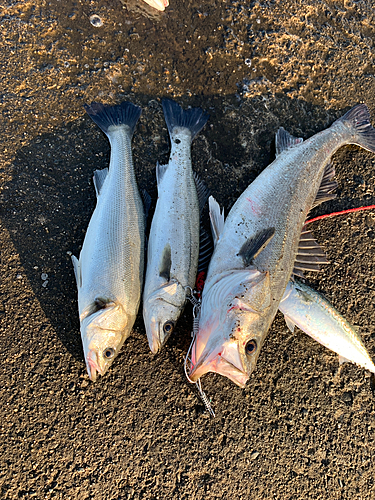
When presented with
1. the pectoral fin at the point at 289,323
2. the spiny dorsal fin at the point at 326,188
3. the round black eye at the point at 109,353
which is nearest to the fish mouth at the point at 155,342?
the round black eye at the point at 109,353

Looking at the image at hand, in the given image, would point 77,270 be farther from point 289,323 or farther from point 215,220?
point 289,323

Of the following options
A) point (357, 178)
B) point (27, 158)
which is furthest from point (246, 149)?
point (27, 158)

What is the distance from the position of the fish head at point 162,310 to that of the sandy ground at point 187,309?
1.07 ft

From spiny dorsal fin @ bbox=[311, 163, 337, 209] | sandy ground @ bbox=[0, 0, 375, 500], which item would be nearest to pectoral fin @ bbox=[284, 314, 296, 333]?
sandy ground @ bbox=[0, 0, 375, 500]

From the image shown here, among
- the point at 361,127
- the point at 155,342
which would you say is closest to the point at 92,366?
the point at 155,342

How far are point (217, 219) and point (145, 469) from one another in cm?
239

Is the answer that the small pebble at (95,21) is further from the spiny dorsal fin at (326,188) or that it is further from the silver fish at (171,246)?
the spiny dorsal fin at (326,188)

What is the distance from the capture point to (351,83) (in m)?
4.12

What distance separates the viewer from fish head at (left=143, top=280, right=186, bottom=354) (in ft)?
8.96

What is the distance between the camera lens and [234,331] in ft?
8.21

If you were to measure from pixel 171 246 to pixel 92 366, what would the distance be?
1223 mm

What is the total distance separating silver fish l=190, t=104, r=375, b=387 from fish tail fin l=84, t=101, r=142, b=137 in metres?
1.44

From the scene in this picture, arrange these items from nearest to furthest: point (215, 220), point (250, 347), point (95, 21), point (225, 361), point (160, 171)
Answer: point (225, 361), point (250, 347), point (215, 220), point (160, 171), point (95, 21)

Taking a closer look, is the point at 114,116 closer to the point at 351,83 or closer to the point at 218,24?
the point at 218,24
